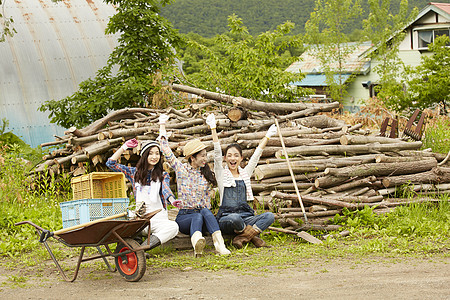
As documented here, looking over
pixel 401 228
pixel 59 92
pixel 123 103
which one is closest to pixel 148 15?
pixel 123 103

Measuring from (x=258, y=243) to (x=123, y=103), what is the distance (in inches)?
253

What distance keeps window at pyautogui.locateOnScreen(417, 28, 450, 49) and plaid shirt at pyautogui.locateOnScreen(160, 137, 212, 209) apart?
2564 centimetres

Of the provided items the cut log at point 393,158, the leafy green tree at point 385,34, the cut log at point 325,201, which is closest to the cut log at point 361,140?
the cut log at point 393,158

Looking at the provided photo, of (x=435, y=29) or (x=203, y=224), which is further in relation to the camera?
(x=435, y=29)

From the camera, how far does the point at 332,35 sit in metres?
28.1

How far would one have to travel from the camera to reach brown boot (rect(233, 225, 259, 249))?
7.15m

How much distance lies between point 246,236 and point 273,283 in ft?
5.91

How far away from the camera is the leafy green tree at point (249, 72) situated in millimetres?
12859

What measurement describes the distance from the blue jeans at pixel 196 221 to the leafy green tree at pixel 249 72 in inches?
227

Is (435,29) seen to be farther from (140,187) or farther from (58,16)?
(140,187)

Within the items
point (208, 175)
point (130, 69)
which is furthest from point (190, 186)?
point (130, 69)

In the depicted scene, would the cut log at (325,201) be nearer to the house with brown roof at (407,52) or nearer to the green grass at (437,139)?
the green grass at (437,139)

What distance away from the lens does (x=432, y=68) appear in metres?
16.3

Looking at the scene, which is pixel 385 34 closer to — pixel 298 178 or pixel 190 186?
pixel 298 178
